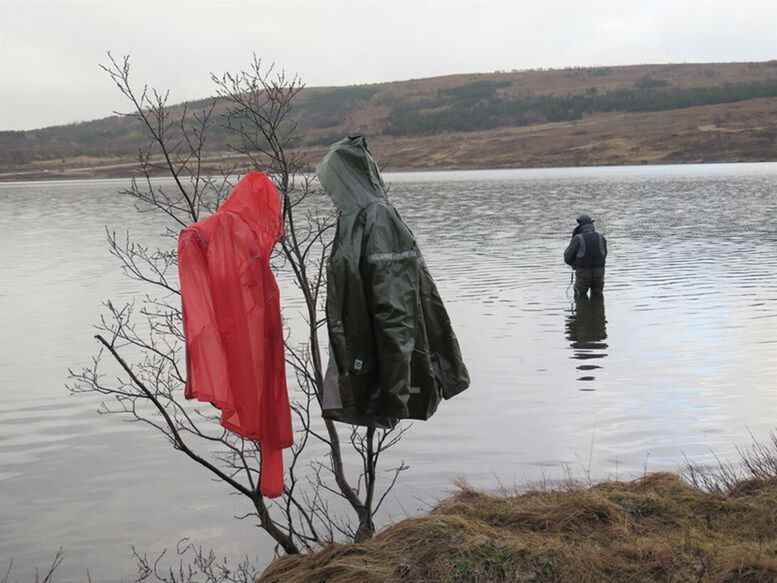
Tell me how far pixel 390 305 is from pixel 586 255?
39.2ft

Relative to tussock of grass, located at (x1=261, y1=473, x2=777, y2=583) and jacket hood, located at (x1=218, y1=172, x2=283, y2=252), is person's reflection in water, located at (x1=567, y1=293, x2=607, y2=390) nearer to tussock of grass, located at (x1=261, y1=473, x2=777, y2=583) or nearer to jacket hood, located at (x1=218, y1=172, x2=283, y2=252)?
tussock of grass, located at (x1=261, y1=473, x2=777, y2=583)

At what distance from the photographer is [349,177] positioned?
489cm

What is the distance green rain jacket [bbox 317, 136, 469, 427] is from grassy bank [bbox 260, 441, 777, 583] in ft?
2.63

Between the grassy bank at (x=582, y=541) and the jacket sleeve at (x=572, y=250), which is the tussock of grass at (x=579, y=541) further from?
the jacket sleeve at (x=572, y=250)

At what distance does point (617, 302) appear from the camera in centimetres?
1661

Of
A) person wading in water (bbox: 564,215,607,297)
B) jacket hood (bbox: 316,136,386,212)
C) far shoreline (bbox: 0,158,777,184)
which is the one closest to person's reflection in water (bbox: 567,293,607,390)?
person wading in water (bbox: 564,215,607,297)

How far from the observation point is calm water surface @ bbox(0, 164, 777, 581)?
772 centimetres

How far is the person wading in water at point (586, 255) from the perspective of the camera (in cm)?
1582

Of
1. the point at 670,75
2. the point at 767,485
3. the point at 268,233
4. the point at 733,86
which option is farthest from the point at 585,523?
the point at 670,75

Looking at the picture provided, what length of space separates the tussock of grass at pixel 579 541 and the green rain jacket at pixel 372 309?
2.62 feet

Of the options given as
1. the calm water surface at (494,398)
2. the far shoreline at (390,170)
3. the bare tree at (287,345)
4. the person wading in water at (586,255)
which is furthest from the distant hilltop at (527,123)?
the bare tree at (287,345)

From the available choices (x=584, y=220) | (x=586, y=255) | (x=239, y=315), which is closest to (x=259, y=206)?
(x=239, y=315)

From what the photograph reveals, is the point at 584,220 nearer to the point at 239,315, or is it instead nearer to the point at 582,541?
the point at 582,541

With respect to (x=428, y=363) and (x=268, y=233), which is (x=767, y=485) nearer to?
(x=428, y=363)
